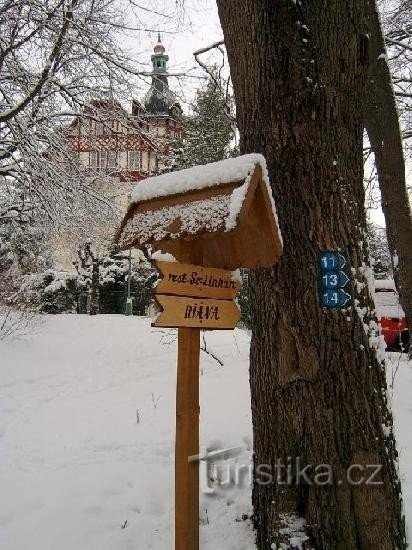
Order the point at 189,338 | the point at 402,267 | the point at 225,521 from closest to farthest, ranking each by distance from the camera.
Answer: the point at 189,338
the point at 225,521
the point at 402,267

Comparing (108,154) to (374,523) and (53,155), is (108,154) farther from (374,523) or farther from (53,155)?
(374,523)

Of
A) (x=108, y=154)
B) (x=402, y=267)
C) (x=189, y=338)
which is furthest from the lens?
(x=108, y=154)

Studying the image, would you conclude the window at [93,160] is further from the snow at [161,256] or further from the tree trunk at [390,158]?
the snow at [161,256]

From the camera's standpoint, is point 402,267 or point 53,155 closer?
point 402,267

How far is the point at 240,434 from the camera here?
4.55m

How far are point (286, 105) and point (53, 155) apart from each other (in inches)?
298

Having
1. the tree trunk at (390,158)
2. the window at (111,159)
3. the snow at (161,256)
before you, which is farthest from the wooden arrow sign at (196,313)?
the window at (111,159)

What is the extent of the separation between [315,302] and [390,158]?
390 cm

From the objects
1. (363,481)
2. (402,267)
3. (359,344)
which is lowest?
(363,481)

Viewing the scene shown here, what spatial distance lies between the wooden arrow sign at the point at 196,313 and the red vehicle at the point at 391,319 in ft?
29.7

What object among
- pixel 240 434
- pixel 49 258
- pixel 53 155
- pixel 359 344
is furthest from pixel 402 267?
pixel 49 258

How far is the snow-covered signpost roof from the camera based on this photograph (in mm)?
2045

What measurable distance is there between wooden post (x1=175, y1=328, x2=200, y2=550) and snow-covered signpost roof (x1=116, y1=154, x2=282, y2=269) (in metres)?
0.46

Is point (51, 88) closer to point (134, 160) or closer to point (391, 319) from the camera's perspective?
point (134, 160)
